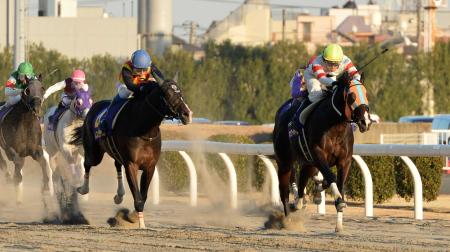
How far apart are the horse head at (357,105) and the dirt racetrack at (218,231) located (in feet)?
3.54

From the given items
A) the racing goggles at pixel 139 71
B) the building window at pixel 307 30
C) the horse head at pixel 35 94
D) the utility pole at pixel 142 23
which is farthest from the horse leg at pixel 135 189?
the building window at pixel 307 30

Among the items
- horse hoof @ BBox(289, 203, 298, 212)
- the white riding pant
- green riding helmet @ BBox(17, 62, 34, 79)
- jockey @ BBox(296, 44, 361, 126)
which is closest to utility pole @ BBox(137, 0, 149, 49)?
green riding helmet @ BBox(17, 62, 34, 79)

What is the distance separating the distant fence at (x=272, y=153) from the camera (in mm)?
15422

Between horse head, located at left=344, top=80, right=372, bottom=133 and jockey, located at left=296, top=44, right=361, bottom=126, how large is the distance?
628mm

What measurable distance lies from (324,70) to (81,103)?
4606mm

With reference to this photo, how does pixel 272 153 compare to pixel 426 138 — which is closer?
pixel 272 153

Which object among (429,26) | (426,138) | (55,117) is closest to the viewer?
(55,117)

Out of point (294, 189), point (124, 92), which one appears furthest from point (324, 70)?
point (124, 92)

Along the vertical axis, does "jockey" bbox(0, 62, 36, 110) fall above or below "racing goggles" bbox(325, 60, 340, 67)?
below

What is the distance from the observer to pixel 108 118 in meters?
14.2

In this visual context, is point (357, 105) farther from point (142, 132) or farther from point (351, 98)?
point (142, 132)

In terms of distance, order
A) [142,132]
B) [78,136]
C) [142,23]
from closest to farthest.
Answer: [142,132]
[78,136]
[142,23]

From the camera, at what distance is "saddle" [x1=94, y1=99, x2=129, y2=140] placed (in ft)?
46.2

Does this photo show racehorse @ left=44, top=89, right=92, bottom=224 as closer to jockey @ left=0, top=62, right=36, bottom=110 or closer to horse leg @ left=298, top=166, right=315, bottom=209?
jockey @ left=0, top=62, right=36, bottom=110
